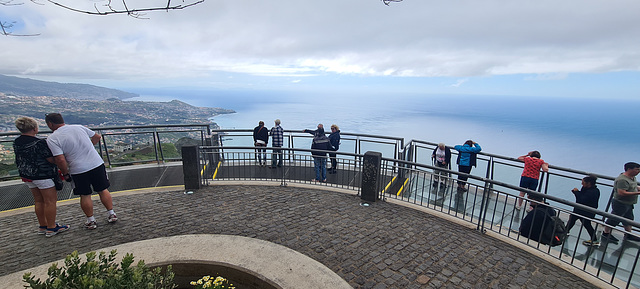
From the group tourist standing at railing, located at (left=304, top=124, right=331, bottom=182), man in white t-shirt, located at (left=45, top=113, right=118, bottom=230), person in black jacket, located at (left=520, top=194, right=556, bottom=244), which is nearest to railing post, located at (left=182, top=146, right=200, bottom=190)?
man in white t-shirt, located at (left=45, top=113, right=118, bottom=230)

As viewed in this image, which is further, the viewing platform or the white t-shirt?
the white t-shirt

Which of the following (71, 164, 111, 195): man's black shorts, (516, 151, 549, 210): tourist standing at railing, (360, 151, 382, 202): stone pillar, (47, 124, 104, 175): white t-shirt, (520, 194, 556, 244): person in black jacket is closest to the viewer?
(47, 124, 104, 175): white t-shirt

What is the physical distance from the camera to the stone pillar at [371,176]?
6.25m

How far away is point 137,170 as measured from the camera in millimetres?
8859

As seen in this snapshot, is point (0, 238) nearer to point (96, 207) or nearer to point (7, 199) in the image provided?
point (96, 207)

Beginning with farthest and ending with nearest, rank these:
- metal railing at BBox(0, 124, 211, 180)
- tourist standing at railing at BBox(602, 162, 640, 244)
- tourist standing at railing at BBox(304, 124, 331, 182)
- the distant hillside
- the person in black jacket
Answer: the distant hillside
metal railing at BBox(0, 124, 211, 180)
tourist standing at railing at BBox(304, 124, 331, 182)
tourist standing at railing at BBox(602, 162, 640, 244)
the person in black jacket

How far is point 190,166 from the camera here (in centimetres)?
679

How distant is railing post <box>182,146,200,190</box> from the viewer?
673 centimetres

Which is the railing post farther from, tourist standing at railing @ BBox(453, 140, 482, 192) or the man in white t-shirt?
tourist standing at railing @ BBox(453, 140, 482, 192)

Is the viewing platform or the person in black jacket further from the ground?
the person in black jacket

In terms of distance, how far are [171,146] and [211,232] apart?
19.9 feet

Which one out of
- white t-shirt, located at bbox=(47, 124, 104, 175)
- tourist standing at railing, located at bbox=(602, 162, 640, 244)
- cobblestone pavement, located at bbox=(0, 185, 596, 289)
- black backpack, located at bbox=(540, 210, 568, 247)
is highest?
white t-shirt, located at bbox=(47, 124, 104, 175)

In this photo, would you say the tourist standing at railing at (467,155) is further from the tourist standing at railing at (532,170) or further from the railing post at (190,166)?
the railing post at (190,166)

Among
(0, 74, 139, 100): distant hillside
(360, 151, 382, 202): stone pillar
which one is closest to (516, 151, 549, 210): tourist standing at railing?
(360, 151, 382, 202): stone pillar
